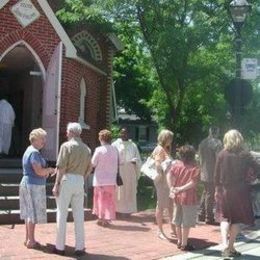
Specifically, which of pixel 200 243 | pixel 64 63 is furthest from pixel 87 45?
pixel 200 243

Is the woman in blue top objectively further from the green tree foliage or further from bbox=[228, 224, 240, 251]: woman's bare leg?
the green tree foliage

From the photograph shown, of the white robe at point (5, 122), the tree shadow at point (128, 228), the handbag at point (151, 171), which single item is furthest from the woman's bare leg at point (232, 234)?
the white robe at point (5, 122)

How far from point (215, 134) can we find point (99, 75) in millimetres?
8798

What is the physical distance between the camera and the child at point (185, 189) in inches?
396

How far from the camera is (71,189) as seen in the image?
9211 millimetres

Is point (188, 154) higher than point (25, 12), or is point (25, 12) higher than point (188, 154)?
point (25, 12)

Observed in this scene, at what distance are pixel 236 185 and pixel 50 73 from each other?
7.45 meters

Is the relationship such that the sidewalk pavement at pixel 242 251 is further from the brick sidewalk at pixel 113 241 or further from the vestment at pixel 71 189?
the vestment at pixel 71 189

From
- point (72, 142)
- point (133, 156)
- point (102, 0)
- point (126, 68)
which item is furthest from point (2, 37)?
point (126, 68)

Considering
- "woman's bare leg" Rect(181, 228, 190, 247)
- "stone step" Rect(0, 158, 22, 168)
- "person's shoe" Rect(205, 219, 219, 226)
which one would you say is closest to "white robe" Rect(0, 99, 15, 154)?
"stone step" Rect(0, 158, 22, 168)

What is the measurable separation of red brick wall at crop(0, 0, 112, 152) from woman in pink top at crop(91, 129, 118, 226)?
4.35 meters

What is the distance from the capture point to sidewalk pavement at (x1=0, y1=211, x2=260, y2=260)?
936 cm

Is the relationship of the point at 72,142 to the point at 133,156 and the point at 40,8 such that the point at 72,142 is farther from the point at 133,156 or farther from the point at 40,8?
the point at 40,8

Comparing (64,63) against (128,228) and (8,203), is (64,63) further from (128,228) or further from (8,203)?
(128,228)
